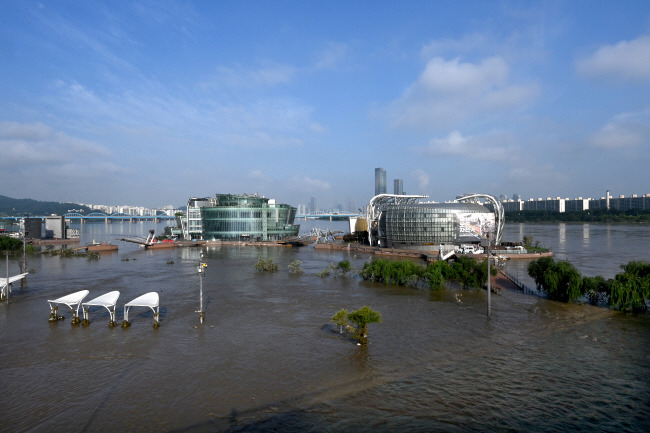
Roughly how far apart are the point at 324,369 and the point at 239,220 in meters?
77.6

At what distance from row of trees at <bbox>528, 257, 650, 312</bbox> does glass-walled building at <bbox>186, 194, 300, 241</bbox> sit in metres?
68.9

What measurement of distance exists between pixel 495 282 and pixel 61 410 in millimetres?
30061

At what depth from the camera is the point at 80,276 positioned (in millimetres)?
39938

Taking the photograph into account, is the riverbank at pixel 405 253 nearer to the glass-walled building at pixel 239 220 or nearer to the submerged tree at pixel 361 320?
the glass-walled building at pixel 239 220

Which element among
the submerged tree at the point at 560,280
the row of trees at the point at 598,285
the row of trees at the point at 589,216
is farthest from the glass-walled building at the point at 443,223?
the row of trees at the point at 589,216

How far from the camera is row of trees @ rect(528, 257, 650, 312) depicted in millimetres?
22531

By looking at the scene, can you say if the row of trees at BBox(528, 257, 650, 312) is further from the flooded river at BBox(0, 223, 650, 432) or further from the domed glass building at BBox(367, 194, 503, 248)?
the domed glass building at BBox(367, 194, 503, 248)

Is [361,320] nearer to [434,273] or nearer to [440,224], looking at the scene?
[434,273]

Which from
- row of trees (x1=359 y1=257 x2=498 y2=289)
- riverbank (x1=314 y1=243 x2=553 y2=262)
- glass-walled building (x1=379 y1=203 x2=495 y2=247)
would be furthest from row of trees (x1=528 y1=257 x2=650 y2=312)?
glass-walled building (x1=379 y1=203 x2=495 y2=247)

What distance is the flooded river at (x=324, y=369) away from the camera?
11539 millimetres

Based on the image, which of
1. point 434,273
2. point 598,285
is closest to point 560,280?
point 598,285

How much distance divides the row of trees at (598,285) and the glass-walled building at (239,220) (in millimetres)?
68928

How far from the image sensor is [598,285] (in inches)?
945

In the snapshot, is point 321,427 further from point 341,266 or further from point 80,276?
point 80,276
